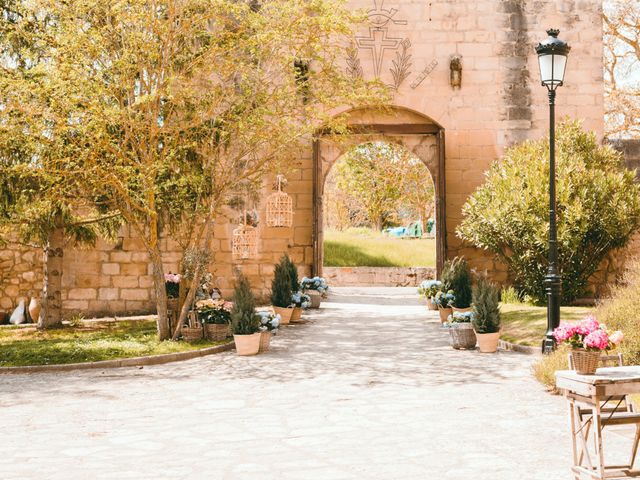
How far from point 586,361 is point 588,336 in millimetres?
294

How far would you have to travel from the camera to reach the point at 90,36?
404 inches

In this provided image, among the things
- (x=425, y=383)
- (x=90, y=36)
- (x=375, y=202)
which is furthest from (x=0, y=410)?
(x=375, y=202)

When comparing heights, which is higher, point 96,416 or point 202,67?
point 202,67

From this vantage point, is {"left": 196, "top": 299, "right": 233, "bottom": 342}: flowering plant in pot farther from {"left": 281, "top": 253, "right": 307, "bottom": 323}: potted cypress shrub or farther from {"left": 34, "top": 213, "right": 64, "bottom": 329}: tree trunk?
{"left": 34, "top": 213, "right": 64, "bottom": 329}: tree trunk

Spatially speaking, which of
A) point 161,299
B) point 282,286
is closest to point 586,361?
point 161,299

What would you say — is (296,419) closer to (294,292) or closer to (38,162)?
(38,162)

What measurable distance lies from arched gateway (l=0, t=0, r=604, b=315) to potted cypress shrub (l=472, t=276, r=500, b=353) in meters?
6.14

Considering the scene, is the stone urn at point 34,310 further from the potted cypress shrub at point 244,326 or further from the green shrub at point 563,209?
the green shrub at point 563,209

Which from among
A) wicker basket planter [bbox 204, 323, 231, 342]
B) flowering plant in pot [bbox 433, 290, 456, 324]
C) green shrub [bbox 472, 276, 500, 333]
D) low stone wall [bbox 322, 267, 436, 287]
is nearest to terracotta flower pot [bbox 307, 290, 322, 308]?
flowering plant in pot [bbox 433, 290, 456, 324]

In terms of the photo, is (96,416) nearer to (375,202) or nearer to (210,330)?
(210,330)

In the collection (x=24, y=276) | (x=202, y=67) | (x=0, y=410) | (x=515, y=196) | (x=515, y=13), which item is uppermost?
(x=515, y=13)

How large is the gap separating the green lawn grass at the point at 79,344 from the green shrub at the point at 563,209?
6.68 metres

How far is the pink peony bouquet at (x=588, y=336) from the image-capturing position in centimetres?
468

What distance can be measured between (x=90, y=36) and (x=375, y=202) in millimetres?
24025
